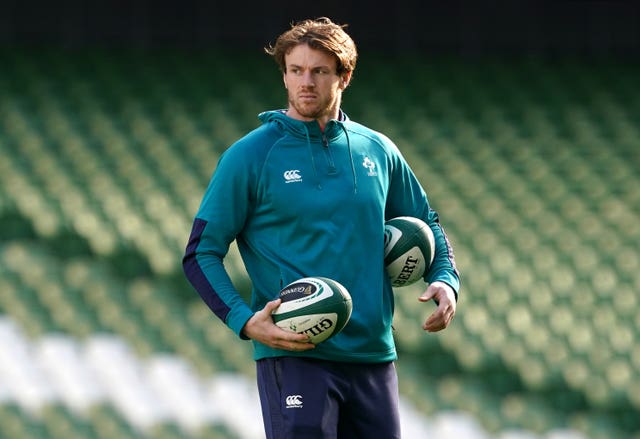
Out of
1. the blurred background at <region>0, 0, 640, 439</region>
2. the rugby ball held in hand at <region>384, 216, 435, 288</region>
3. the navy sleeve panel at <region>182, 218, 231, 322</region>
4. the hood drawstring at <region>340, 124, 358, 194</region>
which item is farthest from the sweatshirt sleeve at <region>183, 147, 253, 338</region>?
the blurred background at <region>0, 0, 640, 439</region>

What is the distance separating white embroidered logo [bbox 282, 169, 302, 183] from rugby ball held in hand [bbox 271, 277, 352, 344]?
25cm

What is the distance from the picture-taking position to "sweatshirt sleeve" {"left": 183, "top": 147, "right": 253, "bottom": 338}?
2.70m

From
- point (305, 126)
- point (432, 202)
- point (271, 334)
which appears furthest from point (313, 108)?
point (432, 202)

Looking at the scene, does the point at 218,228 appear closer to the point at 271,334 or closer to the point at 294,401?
the point at 271,334

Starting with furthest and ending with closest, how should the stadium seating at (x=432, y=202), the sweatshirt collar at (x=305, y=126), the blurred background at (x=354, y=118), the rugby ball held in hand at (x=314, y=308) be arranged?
the stadium seating at (x=432, y=202)
the blurred background at (x=354, y=118)
the sweatshirt collar at (x=305, y=126)
the rugby ball held in hand at (x=314, y=308)

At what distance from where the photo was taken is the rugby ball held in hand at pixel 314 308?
2.57 metres

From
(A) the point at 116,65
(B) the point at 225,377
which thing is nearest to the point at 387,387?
(B) the point at 225,377

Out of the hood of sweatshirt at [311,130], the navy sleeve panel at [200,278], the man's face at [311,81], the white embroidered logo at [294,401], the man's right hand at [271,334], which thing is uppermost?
the man's face at [311,81]

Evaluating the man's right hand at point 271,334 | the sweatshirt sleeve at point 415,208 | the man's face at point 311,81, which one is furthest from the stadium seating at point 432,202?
the man's face at point 311,81

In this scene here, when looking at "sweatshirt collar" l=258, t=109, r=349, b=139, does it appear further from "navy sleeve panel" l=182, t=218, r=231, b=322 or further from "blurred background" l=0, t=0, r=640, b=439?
"blurred background" l=0, t=0, r=640, b=439

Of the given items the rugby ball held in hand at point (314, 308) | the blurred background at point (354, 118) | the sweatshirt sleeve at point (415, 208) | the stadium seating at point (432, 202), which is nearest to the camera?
the rugby ball held in hand at point (314, 308)

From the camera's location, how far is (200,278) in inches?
106

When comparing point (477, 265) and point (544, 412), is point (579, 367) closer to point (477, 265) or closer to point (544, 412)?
point (544, 412)

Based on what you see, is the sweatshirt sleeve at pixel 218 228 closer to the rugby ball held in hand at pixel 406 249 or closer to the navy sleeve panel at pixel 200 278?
the navy sleeve panel at pixel 200 278
